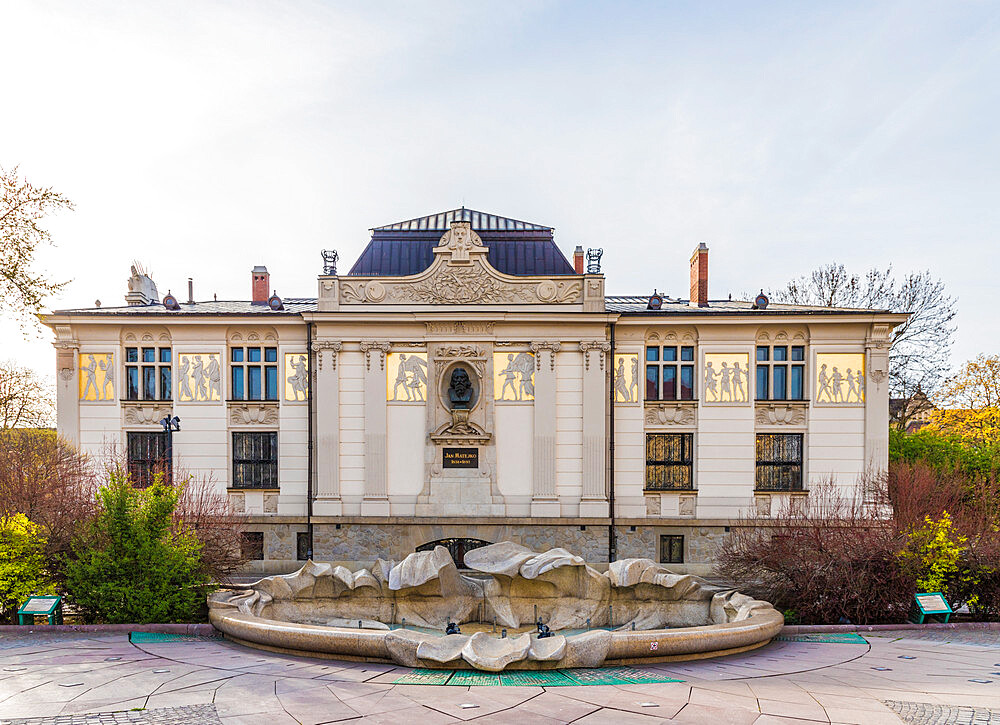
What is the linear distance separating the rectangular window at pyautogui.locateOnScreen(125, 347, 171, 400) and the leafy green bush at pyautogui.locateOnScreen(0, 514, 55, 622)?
32.7ft

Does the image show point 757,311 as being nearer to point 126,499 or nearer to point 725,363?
point 725,363

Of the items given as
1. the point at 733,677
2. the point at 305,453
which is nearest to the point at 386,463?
the point at 305,453

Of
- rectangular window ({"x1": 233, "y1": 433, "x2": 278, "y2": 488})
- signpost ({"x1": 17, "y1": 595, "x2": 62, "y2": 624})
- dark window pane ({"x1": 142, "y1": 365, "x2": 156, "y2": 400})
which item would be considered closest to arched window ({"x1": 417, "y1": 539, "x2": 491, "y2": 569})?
rectangular window ({"x1": 233, "y1": 433, "x2": 278, "y2": 488})

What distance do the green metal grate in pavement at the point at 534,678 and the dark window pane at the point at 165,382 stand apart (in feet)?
58.8

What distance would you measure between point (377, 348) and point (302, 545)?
790cm

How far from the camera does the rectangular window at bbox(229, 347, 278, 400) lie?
23.0 meters

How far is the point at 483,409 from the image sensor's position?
22.2 m

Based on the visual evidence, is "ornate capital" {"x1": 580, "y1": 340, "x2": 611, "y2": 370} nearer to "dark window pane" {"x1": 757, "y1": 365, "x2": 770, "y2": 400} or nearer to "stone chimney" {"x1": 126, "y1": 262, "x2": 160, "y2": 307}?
"dark window pane" {"x1": 757, "y1": 365, "x2": 770, "y2": 400}

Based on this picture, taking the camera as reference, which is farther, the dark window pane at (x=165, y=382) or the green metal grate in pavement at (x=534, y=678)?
the dark window pane at (x=165, y=382)

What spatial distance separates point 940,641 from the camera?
12.7 m

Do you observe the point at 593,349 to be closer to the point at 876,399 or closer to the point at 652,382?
the point at 652,382

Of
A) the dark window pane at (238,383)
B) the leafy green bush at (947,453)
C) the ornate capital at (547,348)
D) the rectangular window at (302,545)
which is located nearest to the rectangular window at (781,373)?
the leafy green bush at (947,453)

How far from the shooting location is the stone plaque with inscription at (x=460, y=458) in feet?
72.8

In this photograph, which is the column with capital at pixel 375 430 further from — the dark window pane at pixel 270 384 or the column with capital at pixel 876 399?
the column with capital at pixel 876 399
